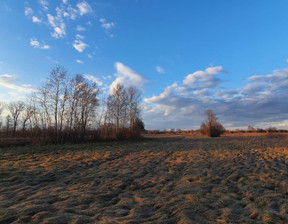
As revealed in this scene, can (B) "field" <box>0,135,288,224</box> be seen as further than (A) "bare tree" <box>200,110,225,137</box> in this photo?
No

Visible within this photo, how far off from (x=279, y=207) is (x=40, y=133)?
19.7 meters

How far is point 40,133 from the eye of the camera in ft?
57.1

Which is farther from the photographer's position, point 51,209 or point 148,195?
point 148,195

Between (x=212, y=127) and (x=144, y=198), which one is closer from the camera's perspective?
(x=144, y=198)

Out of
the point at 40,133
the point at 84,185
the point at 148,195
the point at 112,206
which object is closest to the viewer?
the point at 112,206

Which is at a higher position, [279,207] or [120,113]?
[120,113]

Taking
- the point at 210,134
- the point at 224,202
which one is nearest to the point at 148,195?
the point at 224,202

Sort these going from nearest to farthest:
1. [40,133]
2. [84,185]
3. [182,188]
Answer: [182,188] → [84,185] → [40,133]

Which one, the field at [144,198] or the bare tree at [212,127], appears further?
the bare tree at [212,127]

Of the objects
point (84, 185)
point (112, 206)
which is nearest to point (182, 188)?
point (112, 206)

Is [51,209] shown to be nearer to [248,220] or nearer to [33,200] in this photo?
[33,200]

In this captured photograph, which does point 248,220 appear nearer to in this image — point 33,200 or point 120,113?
point 33,200

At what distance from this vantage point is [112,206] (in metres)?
2.94

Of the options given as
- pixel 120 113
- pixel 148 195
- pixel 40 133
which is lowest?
pixel 148 195
